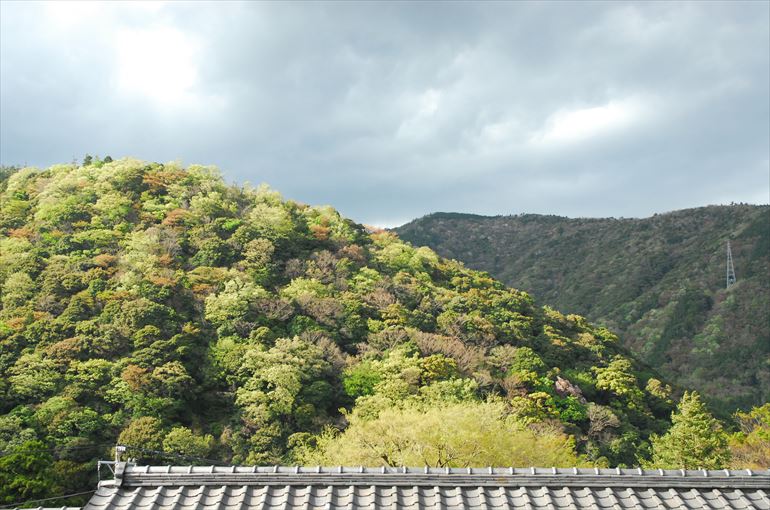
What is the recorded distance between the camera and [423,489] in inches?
233

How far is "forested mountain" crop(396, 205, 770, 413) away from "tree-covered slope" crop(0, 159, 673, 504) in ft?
68.6

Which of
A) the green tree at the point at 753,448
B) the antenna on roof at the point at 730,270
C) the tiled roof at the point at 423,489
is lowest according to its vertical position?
the green tree at the point at 753,448

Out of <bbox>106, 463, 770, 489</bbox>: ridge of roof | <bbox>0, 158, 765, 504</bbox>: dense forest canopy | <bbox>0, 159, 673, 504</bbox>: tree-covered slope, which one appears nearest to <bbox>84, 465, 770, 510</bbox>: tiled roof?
<bbox>106, 463, 770, 489</bbox>: ridge of roof

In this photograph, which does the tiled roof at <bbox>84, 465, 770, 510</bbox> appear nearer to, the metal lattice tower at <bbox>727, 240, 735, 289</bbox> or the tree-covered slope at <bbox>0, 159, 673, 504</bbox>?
the tree-covered slope at <bbox>0, 159, 673, 504</bbox>

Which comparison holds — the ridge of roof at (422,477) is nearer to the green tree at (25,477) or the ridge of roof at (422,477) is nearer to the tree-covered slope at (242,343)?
the tree-covered slope at (242,343)

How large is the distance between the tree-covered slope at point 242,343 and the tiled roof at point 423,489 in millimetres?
12319

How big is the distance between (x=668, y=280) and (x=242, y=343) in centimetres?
6336

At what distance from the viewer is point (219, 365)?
31.4 meters

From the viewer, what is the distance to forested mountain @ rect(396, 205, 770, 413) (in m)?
62.8

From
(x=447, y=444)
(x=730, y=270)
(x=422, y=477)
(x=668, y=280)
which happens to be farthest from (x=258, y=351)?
(x=730, y=270)

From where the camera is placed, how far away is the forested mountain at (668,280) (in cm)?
6278

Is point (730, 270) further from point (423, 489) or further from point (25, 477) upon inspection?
point (423, 489)

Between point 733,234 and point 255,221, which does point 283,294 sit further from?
point 733,234

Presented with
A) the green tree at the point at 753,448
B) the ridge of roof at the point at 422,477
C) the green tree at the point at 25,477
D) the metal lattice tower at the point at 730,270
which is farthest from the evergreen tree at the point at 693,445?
the metal lattice tower at the point at 730,270
